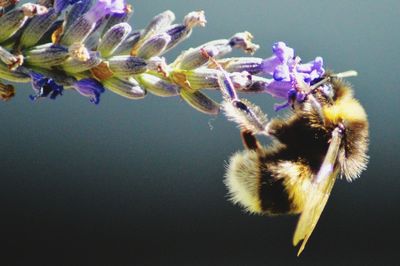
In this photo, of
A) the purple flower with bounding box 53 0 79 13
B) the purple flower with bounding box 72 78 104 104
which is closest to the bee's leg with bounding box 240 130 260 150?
the purple flower with bounding box 72 78 104 104

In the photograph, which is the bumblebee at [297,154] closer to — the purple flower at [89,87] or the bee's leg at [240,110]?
the bee's leg at [240,110]

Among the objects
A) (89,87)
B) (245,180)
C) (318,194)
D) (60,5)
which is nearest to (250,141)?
(245,180)

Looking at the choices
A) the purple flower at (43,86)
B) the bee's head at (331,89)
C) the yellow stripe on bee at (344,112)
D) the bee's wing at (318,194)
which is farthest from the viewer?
the yellow stripe on bee at (344,112)

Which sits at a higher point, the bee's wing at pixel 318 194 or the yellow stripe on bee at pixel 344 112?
the yellow stripe on bee at pixel 344 112

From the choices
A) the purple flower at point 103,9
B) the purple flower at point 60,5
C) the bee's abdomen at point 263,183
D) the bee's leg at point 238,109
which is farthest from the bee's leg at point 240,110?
the purple flower at point 60,5

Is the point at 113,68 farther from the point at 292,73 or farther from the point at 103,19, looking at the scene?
the point at 292,73

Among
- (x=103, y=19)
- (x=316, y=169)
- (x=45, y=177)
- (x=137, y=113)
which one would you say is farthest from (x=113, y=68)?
(x=45, y=177)

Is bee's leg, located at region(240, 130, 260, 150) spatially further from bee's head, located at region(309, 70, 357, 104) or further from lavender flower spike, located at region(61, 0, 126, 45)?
lavender flower spike, located at region(61, 0, 126, 45)
